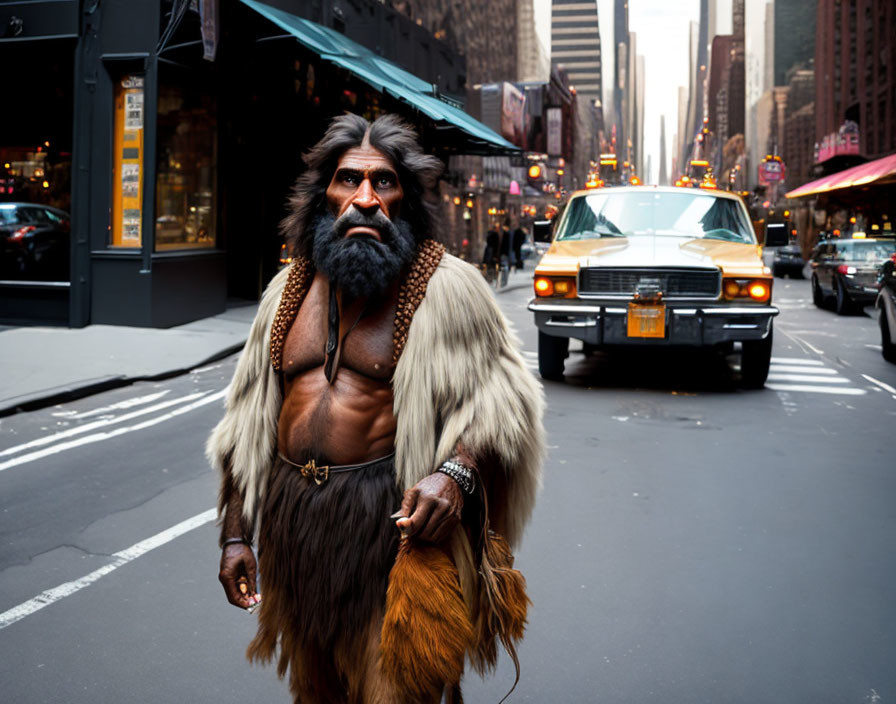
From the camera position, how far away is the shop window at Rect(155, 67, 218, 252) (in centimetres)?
1596

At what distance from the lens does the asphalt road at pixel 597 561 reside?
153 inches

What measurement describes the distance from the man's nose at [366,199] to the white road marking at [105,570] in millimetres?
2794

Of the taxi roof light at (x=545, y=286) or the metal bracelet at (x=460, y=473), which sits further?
the taxi roof light at (x=545, y=286)

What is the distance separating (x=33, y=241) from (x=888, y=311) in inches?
503

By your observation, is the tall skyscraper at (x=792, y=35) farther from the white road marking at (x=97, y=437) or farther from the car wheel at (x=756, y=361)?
the white road marking at (x=97, y=437)

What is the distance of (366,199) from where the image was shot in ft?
8.72

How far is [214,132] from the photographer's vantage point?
18062 millimetres

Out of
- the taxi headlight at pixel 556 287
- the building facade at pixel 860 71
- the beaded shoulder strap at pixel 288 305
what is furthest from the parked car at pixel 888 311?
the building facade at pixel 860 71

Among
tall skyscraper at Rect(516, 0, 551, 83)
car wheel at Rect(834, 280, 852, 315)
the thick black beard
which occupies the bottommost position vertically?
the thick black beard

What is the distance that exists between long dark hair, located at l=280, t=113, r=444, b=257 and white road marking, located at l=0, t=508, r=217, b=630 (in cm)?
257

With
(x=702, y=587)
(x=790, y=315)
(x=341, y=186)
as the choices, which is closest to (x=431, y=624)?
(x=341, y=186)

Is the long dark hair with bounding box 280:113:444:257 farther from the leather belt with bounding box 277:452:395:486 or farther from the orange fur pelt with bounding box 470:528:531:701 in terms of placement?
the orange fur pelt with bounding box 470:528:531:701

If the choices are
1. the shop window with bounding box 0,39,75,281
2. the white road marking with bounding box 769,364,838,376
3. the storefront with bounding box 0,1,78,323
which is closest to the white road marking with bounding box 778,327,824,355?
the white road marking with bounding box 769,364,838,376

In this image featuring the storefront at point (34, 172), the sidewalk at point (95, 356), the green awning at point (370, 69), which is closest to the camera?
the sidewalk at point (95, 356)
